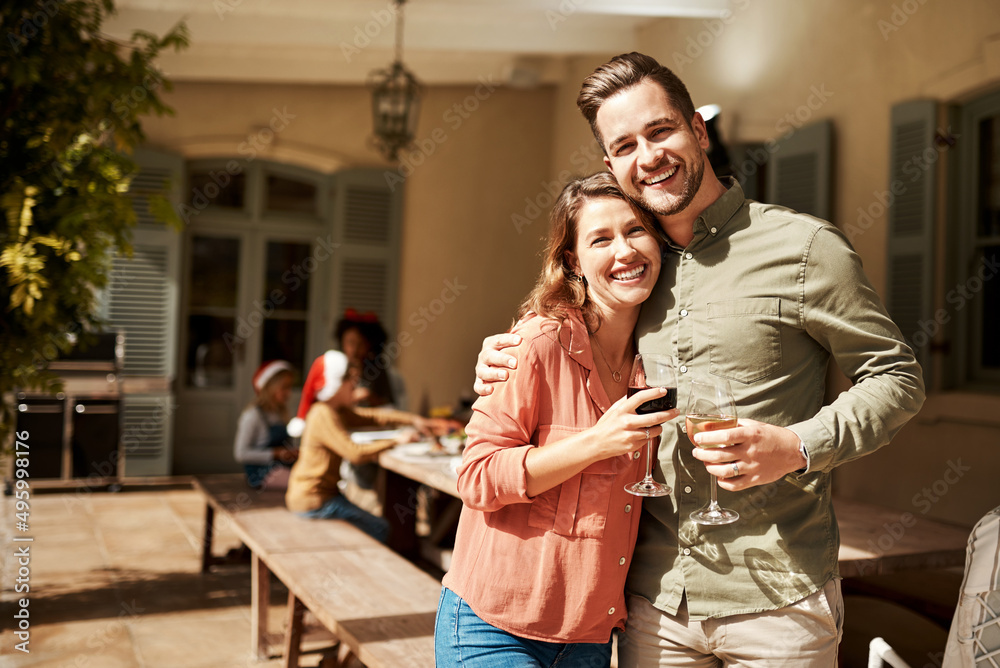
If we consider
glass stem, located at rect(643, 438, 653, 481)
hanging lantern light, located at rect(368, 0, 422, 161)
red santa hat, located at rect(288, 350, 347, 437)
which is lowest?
red santa hat, located at rect(288, 350, 347, 437)

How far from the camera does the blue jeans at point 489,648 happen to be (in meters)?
1.49

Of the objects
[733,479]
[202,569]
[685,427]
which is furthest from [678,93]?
[202,569]

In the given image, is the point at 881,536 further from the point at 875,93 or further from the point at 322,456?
the point at 875,93

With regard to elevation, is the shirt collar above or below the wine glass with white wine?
above

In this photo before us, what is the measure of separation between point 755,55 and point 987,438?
3.14 metres

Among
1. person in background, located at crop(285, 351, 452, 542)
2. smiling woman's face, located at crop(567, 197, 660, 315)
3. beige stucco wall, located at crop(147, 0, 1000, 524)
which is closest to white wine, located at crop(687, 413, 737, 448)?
smiling woman's face, located at crop(567, 197, 660, 315)

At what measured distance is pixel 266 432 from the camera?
204 inches

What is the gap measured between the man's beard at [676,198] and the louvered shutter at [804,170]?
405 cm

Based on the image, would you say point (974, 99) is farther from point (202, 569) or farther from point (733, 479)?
point (202, 569)

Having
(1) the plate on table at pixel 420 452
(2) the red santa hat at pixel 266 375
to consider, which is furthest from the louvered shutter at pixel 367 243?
(1) the plate on table at pixel 420 452

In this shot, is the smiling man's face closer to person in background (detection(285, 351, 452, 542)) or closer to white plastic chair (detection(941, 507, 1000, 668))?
white plastic chair (detection(941, 507, 1000, 668))

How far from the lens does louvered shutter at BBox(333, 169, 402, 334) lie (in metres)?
8.16

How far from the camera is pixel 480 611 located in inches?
59.1

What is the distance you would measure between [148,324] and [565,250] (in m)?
6.72
